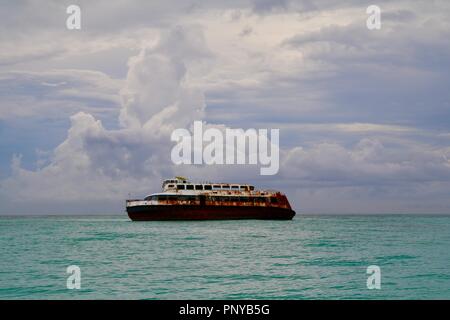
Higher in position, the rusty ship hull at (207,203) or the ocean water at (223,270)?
the rusty ship hull at (207,203)

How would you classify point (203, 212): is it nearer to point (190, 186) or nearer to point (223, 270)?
point (190, 186)

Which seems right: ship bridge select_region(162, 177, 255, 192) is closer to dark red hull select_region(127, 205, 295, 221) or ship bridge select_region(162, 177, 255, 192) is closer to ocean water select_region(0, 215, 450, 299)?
dark red hull select_region(127, 205, 295, 221)

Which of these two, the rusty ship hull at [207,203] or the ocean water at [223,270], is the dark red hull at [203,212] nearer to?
the rusty ship hull at [207,203]

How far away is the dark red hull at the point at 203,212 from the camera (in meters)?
86.1

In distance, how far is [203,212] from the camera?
87.4m

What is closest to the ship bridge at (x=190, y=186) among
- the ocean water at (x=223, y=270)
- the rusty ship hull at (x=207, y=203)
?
the rusty ship hull at (x=207, y=203)

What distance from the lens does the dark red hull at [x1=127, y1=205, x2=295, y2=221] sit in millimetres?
86062

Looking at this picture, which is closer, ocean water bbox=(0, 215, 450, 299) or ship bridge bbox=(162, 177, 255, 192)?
ocean water bbox=(0, 215, 450, 299)

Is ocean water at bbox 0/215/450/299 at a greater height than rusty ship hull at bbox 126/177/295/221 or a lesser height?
lesser

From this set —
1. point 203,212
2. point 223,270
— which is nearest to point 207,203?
point 203,212

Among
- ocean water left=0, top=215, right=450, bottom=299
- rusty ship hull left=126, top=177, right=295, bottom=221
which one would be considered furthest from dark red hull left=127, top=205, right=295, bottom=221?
ocean water left=0, top=215, right=450, bottom=299
